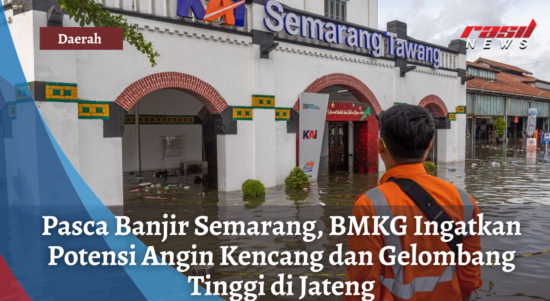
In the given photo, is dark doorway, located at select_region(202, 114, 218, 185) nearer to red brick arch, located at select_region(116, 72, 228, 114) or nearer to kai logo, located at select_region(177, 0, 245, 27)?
red brick arch, located at select_region(116, 72, 228, 114)

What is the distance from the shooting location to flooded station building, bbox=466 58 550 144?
120 ft

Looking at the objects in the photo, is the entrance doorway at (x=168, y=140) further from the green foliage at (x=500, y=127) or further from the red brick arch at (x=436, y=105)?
the green foliage at (x=500, y=127)

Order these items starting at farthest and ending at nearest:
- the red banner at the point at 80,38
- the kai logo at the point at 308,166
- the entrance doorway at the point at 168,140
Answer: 1. the entrance doorway at the point at 168,140
2. the kai logo at the point at 308,166
3. the red banner at the point at 80,38

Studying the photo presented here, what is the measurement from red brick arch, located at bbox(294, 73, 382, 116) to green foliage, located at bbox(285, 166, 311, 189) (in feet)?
7.15

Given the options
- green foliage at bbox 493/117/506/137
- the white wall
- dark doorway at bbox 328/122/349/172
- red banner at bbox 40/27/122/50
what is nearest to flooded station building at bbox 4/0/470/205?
the white wall

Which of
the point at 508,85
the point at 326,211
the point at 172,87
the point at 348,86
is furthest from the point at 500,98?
the point at 172,87

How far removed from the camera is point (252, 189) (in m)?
12.1

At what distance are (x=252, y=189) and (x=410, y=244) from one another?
9.93m

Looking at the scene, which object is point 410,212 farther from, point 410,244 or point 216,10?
point 216,10

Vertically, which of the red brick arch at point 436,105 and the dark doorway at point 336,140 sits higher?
the red brick arch at point 436,105

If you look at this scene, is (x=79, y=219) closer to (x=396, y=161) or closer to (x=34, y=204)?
(x=34, y=204)

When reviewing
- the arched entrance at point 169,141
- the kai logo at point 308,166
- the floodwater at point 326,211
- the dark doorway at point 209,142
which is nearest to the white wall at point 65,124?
the floodwater at point 326,211

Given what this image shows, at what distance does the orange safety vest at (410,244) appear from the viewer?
85.7 inches

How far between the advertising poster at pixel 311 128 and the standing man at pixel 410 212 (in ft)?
39.6
